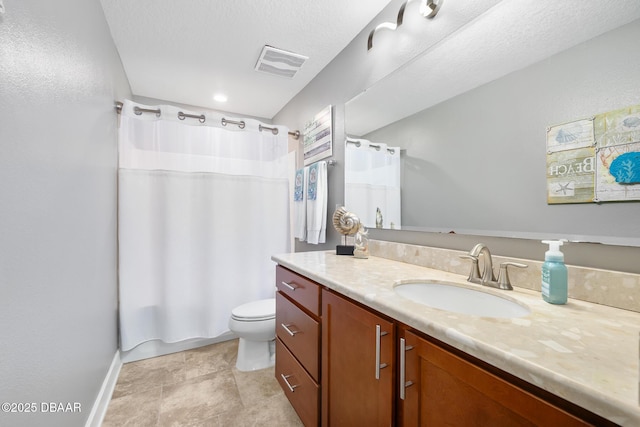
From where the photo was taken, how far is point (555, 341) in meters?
0.53

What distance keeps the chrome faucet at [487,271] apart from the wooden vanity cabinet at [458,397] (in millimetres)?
444

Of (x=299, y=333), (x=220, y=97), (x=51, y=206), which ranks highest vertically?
(x=220, y=97)

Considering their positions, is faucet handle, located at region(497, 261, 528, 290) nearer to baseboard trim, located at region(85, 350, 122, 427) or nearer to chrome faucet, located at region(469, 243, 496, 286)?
chrome faucet, located at region(469, 243, 496, 286)

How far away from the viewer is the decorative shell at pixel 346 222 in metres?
1.62

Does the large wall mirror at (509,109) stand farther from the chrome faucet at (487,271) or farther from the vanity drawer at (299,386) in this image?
the vanity drawer at (299,386)

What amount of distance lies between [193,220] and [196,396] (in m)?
1.24

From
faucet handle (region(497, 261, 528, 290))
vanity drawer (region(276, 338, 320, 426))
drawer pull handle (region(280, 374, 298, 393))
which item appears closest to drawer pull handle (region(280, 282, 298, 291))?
vanity drawer (region(276, 338, 320, 426))

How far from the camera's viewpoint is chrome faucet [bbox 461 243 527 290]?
0.90 m

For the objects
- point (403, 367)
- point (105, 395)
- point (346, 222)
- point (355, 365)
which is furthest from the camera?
point (346, 222)

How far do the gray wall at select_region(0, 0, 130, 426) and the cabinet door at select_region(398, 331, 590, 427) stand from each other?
1.04m

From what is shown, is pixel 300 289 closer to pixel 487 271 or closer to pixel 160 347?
pixel 487 271

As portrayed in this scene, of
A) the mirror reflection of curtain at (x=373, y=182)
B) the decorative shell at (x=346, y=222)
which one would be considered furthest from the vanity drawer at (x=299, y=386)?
the mirror reflection of curtain at (x=373, y=182)

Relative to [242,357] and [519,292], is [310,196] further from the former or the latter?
[519,292]

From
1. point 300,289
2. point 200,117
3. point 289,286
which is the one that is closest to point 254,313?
point 289,286
